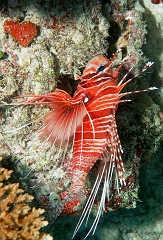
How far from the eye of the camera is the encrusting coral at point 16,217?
2.73 metres

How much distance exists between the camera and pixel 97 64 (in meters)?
3.16

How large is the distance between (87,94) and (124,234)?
15.4ft


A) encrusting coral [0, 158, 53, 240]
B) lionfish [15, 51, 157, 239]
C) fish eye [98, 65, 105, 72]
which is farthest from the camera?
fish eye [98, 65, 105, 72]

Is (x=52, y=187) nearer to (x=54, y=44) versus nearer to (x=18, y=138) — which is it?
(x=18, y=138)

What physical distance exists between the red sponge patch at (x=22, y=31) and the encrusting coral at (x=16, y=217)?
4.74 ft

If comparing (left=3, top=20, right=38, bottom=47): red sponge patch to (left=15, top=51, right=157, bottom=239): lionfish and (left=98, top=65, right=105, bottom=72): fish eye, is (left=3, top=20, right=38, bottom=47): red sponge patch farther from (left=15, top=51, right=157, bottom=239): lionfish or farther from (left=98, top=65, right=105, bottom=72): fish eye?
(left=98, top=65, right=105, bottom=72): fish eye

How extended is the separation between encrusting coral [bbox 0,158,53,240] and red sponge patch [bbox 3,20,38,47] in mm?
1445

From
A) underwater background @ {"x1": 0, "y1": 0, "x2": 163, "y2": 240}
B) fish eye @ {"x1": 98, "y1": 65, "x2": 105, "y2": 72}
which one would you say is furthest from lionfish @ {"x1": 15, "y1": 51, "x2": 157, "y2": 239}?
underwater background @ {"x1": 0, "y1": 0, "x2": 163, "y2": 240}

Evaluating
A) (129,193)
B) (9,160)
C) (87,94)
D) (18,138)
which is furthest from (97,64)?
(129,193)

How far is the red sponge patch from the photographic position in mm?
2773

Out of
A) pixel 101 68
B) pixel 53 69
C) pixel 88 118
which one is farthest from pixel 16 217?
pixel 101 68

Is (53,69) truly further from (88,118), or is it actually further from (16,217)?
(16,217)

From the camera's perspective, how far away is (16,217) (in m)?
2.82

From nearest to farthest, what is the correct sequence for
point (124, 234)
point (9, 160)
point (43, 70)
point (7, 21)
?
1. point (7, 21)
2. point (43, 70)
3. point (9, 160)
4. point (124, 234)
